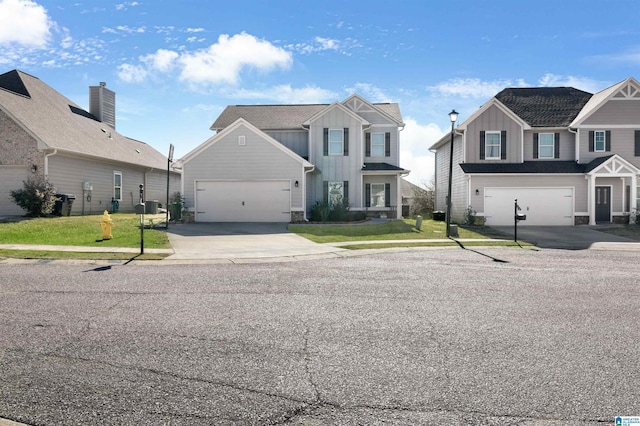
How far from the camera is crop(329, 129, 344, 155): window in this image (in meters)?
29.0

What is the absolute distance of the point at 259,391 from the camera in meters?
4.11

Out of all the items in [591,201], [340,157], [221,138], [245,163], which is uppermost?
[221,138]

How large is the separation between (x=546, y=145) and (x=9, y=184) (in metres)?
29.6

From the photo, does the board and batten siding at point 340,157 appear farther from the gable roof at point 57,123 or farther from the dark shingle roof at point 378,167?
the gable roof at point 57,123

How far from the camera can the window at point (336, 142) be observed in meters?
29.0

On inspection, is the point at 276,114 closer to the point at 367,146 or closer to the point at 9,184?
the point at 367,146

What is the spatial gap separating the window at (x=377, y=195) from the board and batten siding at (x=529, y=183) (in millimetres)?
5678

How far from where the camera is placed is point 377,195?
29.9 metres

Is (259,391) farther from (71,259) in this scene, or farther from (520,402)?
(71,259)

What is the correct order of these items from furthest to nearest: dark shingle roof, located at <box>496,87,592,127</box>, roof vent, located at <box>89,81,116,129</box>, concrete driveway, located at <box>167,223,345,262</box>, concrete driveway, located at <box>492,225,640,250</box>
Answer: roof vent, located at <box>89,81,116,129</box> < dark shingle roof, located at <box>496,87,592,127</box> < concrete driveway, located at <box>492,225,640,250</box> < concrete driveway, located at <box>167,223,345,262</box>

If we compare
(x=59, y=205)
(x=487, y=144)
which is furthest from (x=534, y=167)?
(x=59, y=205)

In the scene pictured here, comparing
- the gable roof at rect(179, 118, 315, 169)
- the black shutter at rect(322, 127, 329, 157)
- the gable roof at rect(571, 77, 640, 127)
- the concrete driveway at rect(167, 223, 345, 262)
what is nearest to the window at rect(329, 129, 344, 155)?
the black shutter at rect(322, 127, 329, 157)

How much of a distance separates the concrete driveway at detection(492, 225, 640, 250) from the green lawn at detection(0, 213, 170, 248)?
13893mm

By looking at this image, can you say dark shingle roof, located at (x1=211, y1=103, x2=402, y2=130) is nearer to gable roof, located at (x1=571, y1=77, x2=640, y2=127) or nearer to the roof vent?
the roof vent
